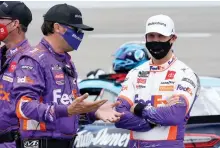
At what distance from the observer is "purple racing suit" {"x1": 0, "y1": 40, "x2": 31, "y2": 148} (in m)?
5.77

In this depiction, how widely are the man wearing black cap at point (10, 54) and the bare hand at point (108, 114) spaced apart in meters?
0.65

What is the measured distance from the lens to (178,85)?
5.80 metres

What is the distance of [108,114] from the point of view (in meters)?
5.46

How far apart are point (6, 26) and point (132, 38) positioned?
1282cm

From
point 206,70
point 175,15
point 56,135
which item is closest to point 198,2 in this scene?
point 175,15

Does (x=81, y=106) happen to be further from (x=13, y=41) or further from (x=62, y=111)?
(x=13, y=41)

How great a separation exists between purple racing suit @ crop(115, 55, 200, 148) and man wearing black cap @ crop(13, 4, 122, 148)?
31cm

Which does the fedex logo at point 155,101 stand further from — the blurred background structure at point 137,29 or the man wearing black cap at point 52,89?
the blurred background structure at point 137,29

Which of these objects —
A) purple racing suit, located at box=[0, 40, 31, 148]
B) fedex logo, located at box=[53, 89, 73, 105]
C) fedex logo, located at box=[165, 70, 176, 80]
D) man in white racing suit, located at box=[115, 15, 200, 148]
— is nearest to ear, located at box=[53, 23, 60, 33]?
purple racing suit, located at box=[0, 40, 31, 148]

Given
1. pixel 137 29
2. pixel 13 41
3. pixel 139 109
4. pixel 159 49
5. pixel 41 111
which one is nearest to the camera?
pixel 41 111

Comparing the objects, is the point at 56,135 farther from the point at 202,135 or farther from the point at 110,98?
the point at 110,98

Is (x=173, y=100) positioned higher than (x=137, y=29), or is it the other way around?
(x=173, y=100)

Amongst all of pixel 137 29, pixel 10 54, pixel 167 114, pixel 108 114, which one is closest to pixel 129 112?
pixel 167 114

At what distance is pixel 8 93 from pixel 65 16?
730mm
